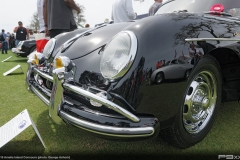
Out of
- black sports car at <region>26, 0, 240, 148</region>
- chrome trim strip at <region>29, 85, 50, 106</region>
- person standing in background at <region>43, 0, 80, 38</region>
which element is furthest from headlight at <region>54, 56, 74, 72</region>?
person standing in background at <region>43, 0, 80, 38</region>

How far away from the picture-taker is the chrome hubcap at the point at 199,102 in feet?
5.38

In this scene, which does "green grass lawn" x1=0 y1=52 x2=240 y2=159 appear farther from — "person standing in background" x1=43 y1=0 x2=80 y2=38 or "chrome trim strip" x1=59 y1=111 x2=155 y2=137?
"person standing in background" x1=43 y1=0 x2=80 y2=38

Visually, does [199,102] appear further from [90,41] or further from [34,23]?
[34,23]

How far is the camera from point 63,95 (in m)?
1.50

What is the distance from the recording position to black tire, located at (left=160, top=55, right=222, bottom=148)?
1.51m

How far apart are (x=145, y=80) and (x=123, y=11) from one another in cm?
307

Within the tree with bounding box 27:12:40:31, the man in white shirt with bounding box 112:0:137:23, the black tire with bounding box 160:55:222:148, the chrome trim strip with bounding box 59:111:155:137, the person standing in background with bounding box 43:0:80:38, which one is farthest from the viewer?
the tree with bounding box 27:12:40:31

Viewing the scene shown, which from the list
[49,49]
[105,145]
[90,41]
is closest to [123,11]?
[49,49]

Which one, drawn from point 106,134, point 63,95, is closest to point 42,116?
point 63,95

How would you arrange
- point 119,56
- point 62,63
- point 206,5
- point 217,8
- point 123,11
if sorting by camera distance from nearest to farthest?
point 119,56, point 62,63, point 217,8, point 206,5, point 123,11

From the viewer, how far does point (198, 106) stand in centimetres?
173

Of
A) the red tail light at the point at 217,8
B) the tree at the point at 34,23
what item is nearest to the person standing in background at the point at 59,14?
the red tail light at the point at 217,8

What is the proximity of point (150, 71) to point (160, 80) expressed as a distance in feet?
0.29

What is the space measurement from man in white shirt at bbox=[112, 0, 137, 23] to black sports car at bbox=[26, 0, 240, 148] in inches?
91.3
